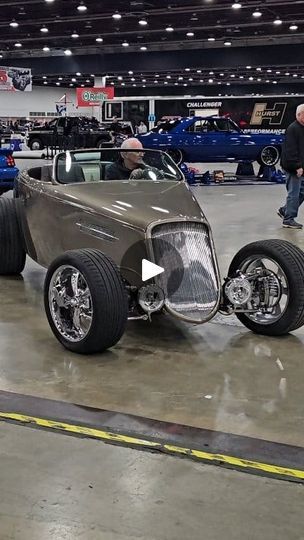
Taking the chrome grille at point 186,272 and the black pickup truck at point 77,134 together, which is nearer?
the chrome grille at point 186,272

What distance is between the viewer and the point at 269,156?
20.3 m

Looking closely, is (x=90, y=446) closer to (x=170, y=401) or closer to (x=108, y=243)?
(x=170, y=401)

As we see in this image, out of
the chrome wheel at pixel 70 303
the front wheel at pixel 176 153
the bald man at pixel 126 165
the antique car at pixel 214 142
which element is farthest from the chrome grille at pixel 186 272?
the front wheel at pixel 176 153

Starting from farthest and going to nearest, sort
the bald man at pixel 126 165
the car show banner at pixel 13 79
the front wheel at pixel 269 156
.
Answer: the car show banner at pixel 13 79 → the front wheel at pixel 269 156 → the bald man at pixel 126 165

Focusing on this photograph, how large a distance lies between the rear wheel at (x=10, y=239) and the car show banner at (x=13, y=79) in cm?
2805

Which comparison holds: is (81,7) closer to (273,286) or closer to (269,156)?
(269,156)

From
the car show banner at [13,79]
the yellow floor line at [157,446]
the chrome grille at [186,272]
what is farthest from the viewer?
the car show banner at [13,79]

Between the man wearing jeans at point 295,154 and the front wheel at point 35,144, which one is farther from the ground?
the man wearing jeans at point 295,154

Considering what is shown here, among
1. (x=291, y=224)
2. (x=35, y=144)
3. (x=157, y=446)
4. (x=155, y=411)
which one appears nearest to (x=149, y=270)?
(x=155, y=411)

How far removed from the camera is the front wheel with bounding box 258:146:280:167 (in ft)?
66.0

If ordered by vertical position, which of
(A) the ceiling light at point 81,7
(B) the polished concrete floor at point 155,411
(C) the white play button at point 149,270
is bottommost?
(B) the polished concrete floor at point 155,411

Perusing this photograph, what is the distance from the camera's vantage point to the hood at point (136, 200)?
5.16 m

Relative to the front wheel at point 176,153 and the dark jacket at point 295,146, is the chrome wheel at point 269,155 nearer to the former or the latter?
the front wheel at point 176,153

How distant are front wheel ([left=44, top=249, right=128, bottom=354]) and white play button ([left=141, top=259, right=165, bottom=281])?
1.06 feet
